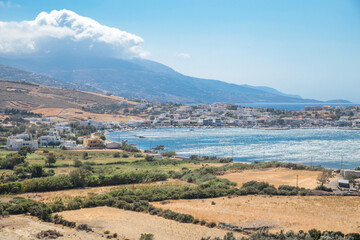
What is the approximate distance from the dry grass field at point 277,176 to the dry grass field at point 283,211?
180 inches

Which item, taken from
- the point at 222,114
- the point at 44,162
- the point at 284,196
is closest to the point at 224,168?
the point at 284,196

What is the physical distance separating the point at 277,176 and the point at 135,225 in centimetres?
1708

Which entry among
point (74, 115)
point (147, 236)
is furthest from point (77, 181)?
point (74, 115)

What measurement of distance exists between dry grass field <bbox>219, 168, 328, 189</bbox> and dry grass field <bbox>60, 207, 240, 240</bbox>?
11.0 meters

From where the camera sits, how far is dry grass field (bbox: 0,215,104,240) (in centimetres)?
1508

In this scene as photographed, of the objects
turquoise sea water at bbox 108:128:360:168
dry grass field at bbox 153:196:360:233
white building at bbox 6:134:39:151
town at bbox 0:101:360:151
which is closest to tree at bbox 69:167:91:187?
dry grass field at bbox 153:196:360:233

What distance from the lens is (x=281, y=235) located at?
49.6ft

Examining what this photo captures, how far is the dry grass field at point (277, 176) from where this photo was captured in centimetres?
2827

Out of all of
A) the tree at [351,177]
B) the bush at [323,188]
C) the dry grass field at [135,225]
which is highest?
the tree at [351,177]

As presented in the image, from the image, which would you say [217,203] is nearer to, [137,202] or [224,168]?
[137,202]

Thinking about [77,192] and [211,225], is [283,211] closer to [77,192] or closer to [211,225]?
[211,225]

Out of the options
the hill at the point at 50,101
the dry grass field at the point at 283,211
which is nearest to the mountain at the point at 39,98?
the hill at the point at 50,101

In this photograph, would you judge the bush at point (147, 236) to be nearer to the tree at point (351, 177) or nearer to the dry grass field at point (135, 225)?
the dry grass field at point (135, 225)

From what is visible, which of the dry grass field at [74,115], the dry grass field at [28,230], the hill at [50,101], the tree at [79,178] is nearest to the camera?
the dry grass field at [28,230]
